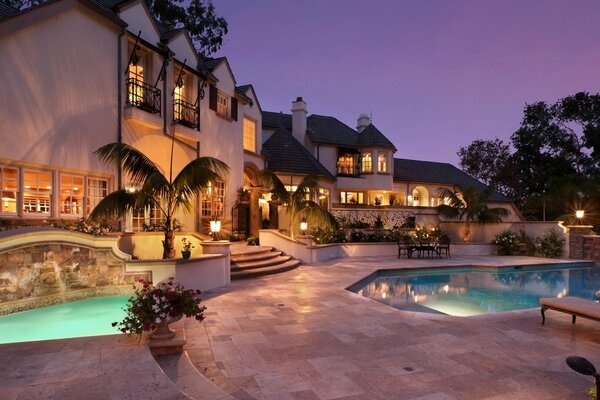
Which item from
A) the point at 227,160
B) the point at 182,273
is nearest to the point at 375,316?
the point at 182,273

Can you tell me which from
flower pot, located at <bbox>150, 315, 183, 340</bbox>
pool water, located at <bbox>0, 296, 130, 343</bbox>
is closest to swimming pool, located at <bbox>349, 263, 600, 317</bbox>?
flower pot, located at <bbox>150, 315, 183, 340</bbox>

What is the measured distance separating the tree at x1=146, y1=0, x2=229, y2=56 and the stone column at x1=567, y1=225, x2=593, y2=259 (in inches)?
1020

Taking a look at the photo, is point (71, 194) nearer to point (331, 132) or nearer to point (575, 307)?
point (575, 307)

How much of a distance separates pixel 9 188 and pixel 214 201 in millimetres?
8439

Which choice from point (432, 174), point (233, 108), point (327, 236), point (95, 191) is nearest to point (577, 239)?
point (327, 236)

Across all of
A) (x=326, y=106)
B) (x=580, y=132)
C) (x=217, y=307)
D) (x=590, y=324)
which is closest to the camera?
(x=590, y=324)

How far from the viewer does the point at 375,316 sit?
8.14m

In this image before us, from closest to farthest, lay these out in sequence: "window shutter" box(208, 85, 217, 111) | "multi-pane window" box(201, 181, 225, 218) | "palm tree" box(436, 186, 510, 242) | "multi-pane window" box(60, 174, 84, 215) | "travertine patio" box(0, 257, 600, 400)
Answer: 1. "travertine patio" box(0, 257, 600, 400)
2. "multi-pane window" box(60, 174, 84, 215)
3. "multi-pane window" box(201, 181, 225, 218)
4. "window shutter" box(208, 85, 217, 111)
5. "palm tree" box(436, 186, 510, 242)

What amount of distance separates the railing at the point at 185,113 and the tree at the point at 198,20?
13.1 m

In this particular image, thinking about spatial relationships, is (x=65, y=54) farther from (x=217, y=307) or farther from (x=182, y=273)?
(x=217, y=307)

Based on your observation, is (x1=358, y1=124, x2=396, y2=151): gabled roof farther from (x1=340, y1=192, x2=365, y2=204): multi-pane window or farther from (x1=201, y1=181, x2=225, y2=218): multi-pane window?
(x1=201, y1=181, x2=225, y2=218): multi-pane window

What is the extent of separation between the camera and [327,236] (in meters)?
20.1

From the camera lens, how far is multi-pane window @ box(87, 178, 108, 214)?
12.1 meters

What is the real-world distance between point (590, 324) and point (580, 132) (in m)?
38.8
